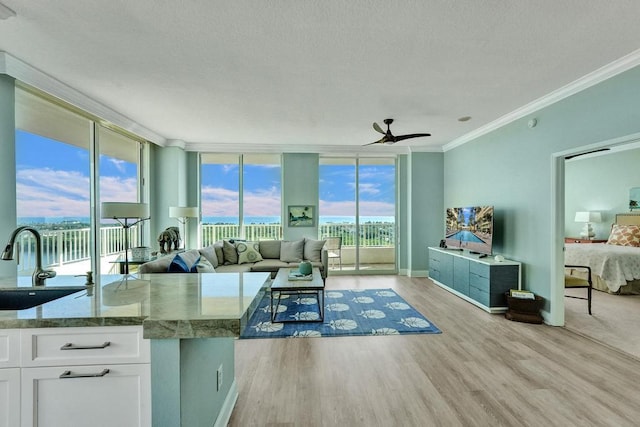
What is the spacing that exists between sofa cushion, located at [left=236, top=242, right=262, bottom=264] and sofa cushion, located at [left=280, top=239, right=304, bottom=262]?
46cm

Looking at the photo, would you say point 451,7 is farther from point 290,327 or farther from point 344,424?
point 290,327

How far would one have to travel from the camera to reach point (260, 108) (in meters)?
3.94

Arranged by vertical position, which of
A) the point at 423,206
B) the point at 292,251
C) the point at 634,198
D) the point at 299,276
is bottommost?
the point at 299,276

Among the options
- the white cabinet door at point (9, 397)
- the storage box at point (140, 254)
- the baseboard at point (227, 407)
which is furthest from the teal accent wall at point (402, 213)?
the white cabinet door at point (9, 397)

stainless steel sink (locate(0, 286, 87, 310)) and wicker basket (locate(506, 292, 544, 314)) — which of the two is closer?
stainless steel sink (locate(0, 286, 87, 310))

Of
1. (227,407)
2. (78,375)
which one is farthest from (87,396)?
(227,407)

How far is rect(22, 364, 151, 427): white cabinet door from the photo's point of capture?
3.84ft

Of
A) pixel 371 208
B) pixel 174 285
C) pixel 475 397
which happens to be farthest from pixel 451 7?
pixel 371 208

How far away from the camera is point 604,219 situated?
20.9 ft

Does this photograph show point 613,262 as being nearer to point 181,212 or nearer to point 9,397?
point 9,397

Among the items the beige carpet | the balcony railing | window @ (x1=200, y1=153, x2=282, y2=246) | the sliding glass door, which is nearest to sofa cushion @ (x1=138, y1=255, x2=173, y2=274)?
the balcony railing

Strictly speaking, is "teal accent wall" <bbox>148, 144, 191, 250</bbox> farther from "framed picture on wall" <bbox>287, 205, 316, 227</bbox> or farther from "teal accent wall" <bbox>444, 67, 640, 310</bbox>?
"teal accent wall" <bbox>444, 67, 640, 310</bbox>

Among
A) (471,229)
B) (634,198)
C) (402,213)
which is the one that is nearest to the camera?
(471,229)

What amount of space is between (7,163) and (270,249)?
3.86 m
